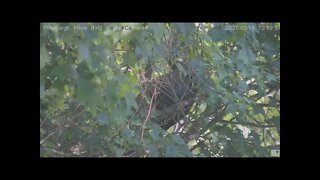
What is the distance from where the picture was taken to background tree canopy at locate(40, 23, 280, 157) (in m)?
1.20

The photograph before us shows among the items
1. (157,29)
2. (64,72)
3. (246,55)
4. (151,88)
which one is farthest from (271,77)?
(64,72)

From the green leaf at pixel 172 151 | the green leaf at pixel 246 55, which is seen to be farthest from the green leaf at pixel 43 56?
the green leaf at pixel 246 55

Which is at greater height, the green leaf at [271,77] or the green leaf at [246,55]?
the green leaf at [246,55]

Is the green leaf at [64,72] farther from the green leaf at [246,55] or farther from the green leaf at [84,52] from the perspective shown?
the green leaf at [246,55]

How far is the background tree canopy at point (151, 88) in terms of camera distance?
120 centimetres

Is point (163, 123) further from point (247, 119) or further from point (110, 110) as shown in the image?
point (110, 110)

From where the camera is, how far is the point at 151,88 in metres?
1.58

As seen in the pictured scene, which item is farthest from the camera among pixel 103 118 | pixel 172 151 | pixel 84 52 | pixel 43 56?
pixel 172 151

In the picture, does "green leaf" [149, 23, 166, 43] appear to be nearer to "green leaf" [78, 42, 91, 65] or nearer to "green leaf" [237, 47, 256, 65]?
"green leaf" [78, 42, 91, 65]

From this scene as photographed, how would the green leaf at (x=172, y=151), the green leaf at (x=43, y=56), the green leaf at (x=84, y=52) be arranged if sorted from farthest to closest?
the green leaf at (x=172, y=151) → the green leaf at (x=43, y=56) → the green leaf at (x=84, y=52)

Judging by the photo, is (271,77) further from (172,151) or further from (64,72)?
(64,72)

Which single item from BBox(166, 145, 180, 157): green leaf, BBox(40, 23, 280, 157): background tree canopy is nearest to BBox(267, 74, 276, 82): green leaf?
BBox(40, 23, 280, 157): background tree canopy

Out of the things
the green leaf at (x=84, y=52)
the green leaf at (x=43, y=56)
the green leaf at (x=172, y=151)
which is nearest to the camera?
the green leaf at (x=84, y=52)
